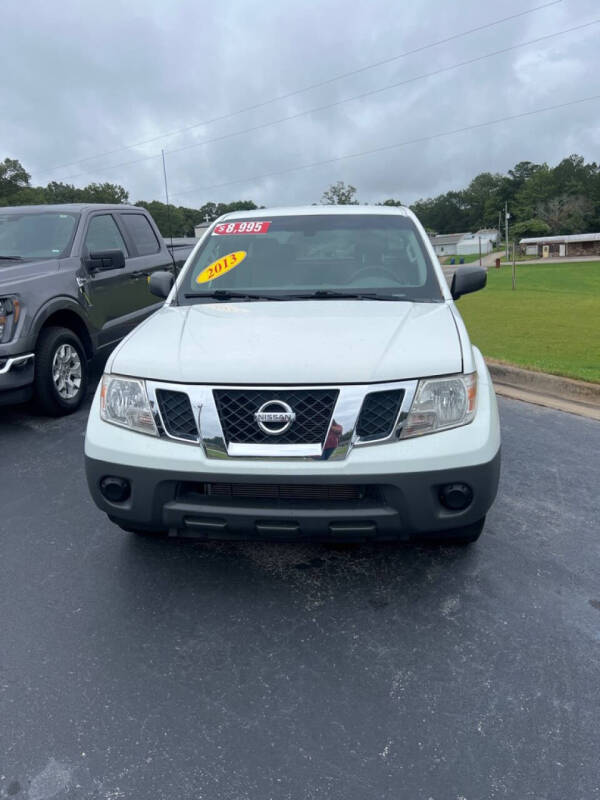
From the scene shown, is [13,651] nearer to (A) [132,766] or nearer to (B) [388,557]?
(A) [132,766]

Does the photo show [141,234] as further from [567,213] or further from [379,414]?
[567,213]

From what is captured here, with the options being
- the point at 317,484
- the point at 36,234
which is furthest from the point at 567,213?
the point at 317,484

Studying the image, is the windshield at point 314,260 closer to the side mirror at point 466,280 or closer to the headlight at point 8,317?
the side mirror at point 466,280

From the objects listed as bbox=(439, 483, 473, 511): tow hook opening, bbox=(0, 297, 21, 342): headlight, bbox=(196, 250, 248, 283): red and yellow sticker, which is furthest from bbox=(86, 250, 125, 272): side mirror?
bbox=(439, 483, 473, 511): tow hook opening

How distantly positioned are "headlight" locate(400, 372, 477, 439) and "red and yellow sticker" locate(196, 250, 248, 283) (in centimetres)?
188

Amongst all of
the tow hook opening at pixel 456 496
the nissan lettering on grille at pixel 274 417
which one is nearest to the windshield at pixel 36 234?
the nissan lettering on grille at pixel 274 417

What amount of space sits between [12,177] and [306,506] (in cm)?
9973

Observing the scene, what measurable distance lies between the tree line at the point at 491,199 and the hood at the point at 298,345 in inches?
2818

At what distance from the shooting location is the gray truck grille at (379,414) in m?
2.46

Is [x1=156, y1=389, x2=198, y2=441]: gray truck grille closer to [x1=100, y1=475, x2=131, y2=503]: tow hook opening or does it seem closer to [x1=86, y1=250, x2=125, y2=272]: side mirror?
[x1=100, y1=475, x2=131, y2=503]: tow hook opening

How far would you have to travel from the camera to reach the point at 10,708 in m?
2.16

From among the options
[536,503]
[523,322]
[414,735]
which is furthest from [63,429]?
[523,322]

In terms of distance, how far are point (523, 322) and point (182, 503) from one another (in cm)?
936

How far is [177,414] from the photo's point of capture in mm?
2562
